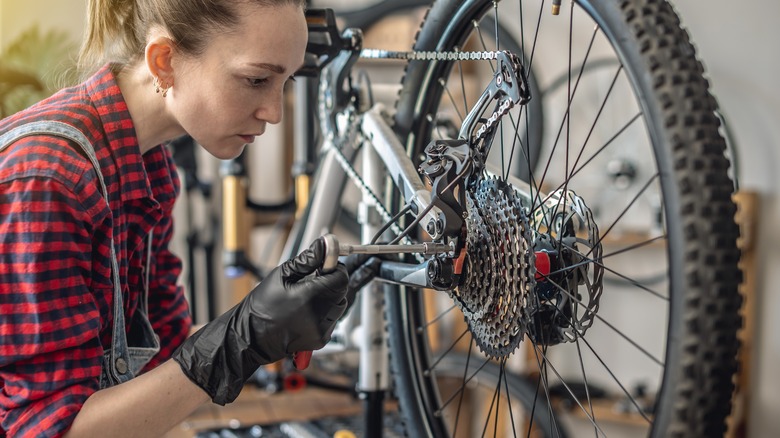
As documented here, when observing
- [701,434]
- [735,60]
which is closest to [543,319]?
[701,434]

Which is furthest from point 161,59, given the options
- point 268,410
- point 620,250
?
point 268,410

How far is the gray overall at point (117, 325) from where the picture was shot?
82 centimetres

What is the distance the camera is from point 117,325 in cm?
92

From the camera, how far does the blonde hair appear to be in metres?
0.84

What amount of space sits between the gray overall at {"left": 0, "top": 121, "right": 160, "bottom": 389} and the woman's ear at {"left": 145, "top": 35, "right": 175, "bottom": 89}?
0.34ft

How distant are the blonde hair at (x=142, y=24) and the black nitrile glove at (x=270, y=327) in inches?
10.1

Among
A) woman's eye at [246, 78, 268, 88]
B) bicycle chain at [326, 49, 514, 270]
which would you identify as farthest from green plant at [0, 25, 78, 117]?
woman's eye at [246, 78, 268, 88]

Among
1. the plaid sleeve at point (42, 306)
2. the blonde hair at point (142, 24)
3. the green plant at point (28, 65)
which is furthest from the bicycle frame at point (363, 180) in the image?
the green plant at point (28, 65)

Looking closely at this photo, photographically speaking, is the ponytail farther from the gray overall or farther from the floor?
the floor

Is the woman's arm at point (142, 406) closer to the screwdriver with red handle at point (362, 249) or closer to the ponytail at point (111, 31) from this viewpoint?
the screwdriver with red handle at point (362, 249)

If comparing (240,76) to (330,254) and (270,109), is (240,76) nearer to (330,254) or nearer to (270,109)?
(270,109)

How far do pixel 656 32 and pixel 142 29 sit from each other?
0.54 metres

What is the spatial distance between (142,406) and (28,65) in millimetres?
1366

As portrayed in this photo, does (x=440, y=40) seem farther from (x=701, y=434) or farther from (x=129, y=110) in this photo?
(x=701, y=434)
